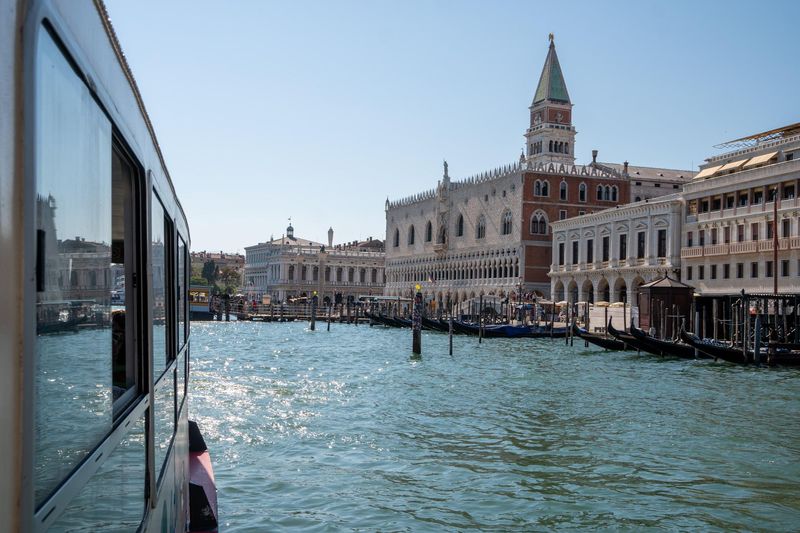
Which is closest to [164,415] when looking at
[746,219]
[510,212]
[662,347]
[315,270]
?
[662,347]

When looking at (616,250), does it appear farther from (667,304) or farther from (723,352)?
(723,352)

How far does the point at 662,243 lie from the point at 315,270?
47.0 metres

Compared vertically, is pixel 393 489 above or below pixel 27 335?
below

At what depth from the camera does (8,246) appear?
0.94 meters

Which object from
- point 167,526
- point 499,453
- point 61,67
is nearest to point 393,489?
point 499,453

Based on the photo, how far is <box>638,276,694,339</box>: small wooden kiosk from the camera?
90.1ft

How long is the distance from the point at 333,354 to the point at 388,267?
41.5 metres

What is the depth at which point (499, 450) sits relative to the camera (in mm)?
8617

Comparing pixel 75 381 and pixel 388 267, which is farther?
pixel 388 267

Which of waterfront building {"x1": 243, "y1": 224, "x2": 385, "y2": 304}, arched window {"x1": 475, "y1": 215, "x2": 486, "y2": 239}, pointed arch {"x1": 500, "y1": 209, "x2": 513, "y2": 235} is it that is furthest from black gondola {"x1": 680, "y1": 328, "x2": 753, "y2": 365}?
waterfront building {"x1": 243, "y1": 224, "x2": 385, "y2": 304}

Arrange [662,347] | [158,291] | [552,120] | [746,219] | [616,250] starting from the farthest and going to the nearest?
[552,120] → [616,250] → [746,219] → [662,347] → [158,291]

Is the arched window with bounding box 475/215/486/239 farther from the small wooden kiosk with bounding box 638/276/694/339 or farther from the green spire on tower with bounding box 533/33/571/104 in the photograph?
the small wooden kiosk with bounding box 638/276/694/339

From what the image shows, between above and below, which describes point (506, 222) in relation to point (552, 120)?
below

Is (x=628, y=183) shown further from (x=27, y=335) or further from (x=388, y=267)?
(x=27, y=335)
